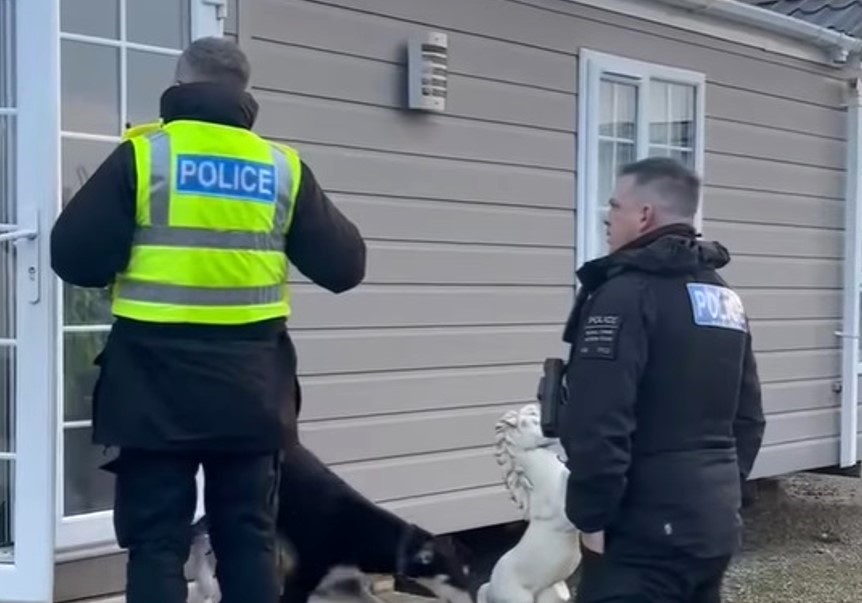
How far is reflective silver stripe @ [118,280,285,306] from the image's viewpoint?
3500 millimetres

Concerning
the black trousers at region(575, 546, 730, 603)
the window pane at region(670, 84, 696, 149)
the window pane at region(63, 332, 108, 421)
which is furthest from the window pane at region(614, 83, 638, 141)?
the black trousers at region(575, 546, 730, 603)

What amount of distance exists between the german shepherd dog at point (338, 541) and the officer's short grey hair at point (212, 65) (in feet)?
5.22

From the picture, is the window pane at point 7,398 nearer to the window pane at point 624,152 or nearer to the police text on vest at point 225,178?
the police text on vest at point 225,178

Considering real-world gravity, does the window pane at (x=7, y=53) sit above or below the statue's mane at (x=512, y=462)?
above

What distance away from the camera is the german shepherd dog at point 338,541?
16.2 feet

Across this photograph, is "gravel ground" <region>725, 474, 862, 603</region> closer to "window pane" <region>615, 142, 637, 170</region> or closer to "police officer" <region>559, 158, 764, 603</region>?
"window pane" <region>615, 142, 637, 170</region>

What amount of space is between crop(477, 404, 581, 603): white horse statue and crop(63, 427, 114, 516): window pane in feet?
4.32

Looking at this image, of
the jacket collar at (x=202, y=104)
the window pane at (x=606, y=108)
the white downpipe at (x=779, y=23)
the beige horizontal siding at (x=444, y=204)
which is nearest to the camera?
the jacket collar at (x=202, y=104)

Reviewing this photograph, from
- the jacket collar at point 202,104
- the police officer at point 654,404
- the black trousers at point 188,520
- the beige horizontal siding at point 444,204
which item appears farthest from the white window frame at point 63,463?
the police officer at point 654,404

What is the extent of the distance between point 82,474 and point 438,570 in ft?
4.21

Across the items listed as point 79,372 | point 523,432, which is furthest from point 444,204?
point 79,372

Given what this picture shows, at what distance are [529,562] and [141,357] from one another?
5.89ft

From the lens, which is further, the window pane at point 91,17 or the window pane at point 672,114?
the window pane at point 672,114

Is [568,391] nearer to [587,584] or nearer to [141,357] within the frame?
[587,584]
